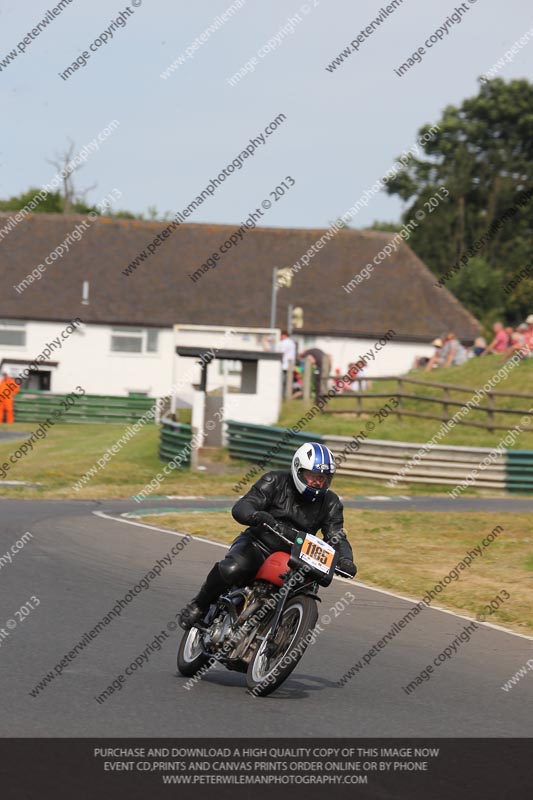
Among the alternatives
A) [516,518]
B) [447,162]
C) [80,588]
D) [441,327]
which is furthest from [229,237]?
[80,588]

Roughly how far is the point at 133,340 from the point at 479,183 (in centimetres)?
3077

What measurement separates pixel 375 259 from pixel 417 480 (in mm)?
31806

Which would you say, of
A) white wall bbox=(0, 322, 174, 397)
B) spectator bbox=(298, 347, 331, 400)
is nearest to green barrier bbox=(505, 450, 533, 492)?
spectator bbox=(298, 347, 331, 400)

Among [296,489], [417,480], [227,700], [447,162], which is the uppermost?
[447,162]

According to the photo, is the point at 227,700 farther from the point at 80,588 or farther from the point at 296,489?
the point at 80,588

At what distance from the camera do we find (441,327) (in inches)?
2137

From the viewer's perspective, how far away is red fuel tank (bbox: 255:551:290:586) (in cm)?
794

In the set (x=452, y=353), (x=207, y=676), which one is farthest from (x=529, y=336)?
(x=207, y=676)

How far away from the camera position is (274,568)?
797 cm

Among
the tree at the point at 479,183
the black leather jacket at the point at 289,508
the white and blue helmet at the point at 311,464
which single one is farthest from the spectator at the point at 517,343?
the tree at the point at 479,183

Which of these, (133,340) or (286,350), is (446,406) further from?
(133,340)

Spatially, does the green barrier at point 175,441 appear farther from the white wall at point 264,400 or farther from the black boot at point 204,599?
the black boot at point 204,599

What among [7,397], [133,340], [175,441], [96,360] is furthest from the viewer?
[133,340]
